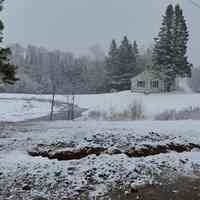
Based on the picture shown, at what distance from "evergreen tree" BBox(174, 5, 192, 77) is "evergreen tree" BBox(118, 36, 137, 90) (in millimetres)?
12120

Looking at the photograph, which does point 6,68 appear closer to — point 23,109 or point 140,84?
point 23,109

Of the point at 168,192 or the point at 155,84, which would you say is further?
the point at 155,84

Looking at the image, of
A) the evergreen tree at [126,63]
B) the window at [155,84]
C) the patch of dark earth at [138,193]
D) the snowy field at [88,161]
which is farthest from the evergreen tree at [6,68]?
the evergreen tree at [126,63]

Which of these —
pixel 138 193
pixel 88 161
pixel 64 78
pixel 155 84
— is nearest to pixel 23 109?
pixel 155 84

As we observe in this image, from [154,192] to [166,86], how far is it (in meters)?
47.0

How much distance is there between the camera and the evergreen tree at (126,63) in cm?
6041

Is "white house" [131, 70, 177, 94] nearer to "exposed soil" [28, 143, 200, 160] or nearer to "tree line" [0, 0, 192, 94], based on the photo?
"tree line" [0, 0, 192, 94]

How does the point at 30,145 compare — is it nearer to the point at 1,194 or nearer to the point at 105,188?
the point at 1,194

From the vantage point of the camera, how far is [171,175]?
7.28 metres

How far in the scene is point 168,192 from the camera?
21.6 feet

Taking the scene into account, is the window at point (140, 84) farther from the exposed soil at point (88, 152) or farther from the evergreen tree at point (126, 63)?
the exposed soil at point (88, 152)

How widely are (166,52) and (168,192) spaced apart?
4415 centimetres

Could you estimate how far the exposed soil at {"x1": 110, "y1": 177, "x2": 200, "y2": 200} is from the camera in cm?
638

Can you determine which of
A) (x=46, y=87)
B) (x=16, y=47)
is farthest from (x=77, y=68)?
(x=16, y=47)
